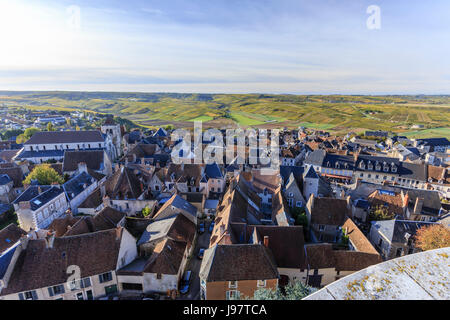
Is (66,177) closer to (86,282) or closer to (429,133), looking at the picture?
(86,282)

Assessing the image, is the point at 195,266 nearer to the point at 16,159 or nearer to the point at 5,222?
the point at 5,222

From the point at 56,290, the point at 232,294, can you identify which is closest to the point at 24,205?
the point at 56,290

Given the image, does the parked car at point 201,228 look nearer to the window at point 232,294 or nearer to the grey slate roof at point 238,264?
the grey slate roof at point 238,264

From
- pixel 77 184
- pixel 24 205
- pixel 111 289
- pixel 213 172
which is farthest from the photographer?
pixel 213 172

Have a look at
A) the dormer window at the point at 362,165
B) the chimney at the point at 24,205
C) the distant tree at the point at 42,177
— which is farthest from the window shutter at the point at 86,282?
the dormer window at the point at 362,165
